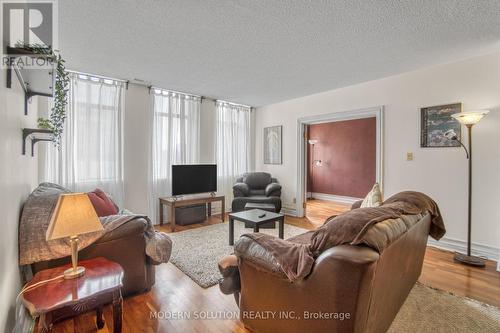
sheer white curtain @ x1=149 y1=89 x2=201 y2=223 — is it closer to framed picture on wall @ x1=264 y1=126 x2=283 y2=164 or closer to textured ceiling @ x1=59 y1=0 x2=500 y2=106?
textured ceiling @ x1=59 y1=0 x2=500 y2=106

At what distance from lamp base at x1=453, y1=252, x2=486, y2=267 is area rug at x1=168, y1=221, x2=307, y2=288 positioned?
6.78ft

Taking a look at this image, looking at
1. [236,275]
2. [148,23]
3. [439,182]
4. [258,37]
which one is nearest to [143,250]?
[236,275]

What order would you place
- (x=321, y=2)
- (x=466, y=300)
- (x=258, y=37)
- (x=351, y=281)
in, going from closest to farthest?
1. (x=351, y=281)
2. (x=321, y=2)
3. (x=466, y=300)
4. (x=258, y=37)

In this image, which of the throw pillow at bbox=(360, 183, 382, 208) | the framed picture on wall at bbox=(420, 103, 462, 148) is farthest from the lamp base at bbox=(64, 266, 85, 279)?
the framed picture on wall at bbox=(420, 103, 462, 148)

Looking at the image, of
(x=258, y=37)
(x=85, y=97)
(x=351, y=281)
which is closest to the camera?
(x=351, y=281)

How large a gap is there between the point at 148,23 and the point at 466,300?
3.86 m

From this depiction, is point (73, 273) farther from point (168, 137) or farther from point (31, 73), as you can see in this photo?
point (168, 137)

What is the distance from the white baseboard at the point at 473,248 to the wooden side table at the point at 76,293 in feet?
12.5

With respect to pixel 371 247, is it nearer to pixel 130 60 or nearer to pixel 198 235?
pixel 198 235

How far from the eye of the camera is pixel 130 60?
3102mm

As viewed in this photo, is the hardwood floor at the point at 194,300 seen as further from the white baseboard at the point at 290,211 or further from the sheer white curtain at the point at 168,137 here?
the white baseboard at the point at 290,211

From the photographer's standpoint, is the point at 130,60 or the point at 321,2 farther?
the point at 130,60

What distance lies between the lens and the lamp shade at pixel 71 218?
4.59 feet

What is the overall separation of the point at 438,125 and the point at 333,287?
3259mm
